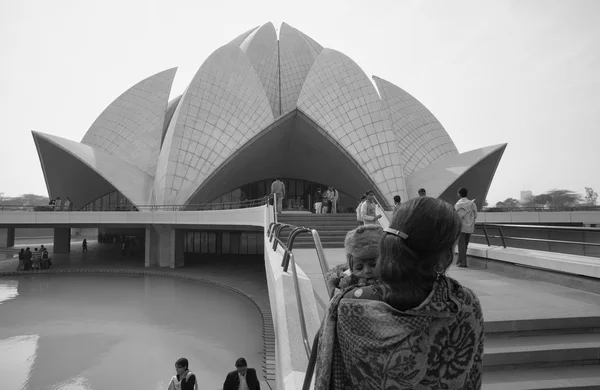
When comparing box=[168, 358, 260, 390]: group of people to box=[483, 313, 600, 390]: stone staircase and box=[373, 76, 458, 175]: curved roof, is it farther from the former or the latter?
box=[373, 76, 458, 175]: curved roof

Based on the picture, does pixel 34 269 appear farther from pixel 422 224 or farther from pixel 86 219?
pixel 422 224

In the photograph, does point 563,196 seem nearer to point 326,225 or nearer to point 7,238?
point 326,225

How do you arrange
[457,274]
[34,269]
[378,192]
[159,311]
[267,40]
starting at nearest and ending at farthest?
1. [457,274]
2. [159,311]
3. [34,269]
4. [378,192]
5. [267,40]

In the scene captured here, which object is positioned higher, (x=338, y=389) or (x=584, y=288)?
(x=338, y=389)

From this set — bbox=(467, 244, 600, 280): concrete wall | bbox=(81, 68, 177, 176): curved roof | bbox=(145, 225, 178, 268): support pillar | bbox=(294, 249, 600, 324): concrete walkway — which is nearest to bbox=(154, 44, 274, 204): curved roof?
bbox=(145, 225, 178, 268): support pillar

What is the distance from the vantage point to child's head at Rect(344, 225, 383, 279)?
1.65 metres

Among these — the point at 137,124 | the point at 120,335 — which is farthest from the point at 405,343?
the point at 137,124

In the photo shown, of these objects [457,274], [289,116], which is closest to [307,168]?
[289,116]

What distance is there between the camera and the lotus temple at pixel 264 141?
21062mm

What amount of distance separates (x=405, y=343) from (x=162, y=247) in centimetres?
2003

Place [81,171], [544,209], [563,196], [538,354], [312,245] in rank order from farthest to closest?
[563,196]
[81,171]
[544,209]
[312,245]
[538,354]

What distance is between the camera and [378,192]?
20203 mm

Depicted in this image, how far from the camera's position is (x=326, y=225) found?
1139 centimetres

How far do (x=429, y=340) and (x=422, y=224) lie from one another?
311mm
